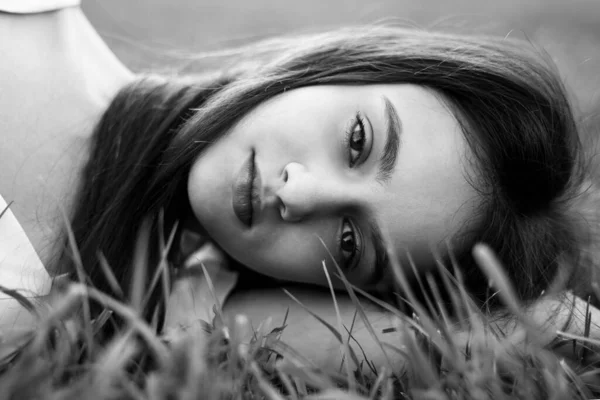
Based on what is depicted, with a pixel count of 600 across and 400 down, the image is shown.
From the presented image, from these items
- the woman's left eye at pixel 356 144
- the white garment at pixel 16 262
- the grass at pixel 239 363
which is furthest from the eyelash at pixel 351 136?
the white garment at pixel 16 262

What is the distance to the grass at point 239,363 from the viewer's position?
2.44 ft

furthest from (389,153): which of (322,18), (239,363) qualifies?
(322,18)

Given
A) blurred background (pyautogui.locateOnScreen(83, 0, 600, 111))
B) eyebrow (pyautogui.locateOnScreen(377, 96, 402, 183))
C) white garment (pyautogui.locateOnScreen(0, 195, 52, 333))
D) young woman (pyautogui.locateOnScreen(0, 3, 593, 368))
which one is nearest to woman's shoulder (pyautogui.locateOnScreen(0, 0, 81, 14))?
young woman (pyautogui.locateOnScreen(0, 3, 593, 368))

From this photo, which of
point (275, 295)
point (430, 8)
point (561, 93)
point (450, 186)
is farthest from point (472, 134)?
point (430, 8)

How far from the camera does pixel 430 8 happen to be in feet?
17.8

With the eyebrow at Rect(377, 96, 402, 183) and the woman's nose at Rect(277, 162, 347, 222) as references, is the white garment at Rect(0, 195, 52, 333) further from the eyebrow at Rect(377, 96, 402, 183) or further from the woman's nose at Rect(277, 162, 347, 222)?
the eyebrow at Rect(377, 96, 402, 183)

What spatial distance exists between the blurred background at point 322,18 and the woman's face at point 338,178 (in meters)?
2.25

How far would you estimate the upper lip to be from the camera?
1630mm

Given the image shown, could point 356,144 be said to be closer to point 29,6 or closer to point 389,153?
point 389,153

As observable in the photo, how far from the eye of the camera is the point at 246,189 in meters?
1.63

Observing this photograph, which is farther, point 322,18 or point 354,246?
point 322,18

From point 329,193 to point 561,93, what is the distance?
856 mm

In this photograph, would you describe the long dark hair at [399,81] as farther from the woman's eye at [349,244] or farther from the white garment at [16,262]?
the woman's eye at [349,244]

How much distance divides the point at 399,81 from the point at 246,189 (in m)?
0.52
